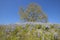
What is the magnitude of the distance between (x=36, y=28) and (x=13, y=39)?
1.54ft

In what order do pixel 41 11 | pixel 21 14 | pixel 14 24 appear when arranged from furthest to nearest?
1. pixel 21 14
2. pixel 41 11
3. pixel 14 24

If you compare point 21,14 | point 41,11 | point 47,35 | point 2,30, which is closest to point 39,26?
point 47,35

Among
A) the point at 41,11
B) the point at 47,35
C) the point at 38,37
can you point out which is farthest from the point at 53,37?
the point at 41,11

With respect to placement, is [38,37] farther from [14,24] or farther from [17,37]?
[14,24]

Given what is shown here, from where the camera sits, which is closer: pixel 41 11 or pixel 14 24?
pixel 14 24

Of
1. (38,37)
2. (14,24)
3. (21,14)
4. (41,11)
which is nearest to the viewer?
(38,37)

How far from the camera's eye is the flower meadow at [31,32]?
8.09 feet

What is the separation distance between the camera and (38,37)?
2453 mm

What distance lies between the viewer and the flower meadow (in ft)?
8.09

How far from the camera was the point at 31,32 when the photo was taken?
8.20 feet

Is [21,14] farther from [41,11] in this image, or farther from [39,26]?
[39,26]

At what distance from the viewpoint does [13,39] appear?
246 cm

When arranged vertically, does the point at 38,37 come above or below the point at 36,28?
below

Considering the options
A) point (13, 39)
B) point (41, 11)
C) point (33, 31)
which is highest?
point (41, 11)
